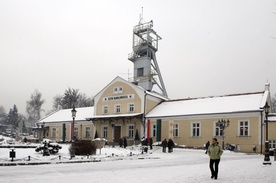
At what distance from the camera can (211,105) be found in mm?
37750

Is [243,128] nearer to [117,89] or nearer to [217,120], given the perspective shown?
[217,120]

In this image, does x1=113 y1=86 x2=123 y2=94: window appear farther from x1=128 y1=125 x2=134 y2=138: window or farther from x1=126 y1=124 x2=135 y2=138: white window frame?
x1=128 y1=125 x2=134 y2=138: window

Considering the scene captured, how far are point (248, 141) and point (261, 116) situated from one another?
2863mm

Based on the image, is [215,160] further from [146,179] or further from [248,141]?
[248,141]

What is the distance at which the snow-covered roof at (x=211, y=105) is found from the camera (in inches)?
1353

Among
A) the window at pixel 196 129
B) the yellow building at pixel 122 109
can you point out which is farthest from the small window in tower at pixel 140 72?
the window at pixel 196 129

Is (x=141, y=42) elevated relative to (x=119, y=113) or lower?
elevated

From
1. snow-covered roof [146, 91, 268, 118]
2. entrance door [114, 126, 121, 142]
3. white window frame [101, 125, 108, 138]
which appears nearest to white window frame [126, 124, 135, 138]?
entrance door [114, 126, 121, 142]

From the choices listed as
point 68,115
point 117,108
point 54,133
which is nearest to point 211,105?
point 117,108

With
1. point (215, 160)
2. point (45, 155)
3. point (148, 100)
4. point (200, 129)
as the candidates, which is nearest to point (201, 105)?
point (200, 129)

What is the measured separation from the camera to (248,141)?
32.9 m

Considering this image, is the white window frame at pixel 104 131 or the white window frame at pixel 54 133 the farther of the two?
the white window frame at pixel 54 133

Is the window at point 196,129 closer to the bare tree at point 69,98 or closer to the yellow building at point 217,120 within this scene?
the yellow building at point 217,120

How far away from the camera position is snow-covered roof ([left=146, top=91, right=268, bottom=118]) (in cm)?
3438
